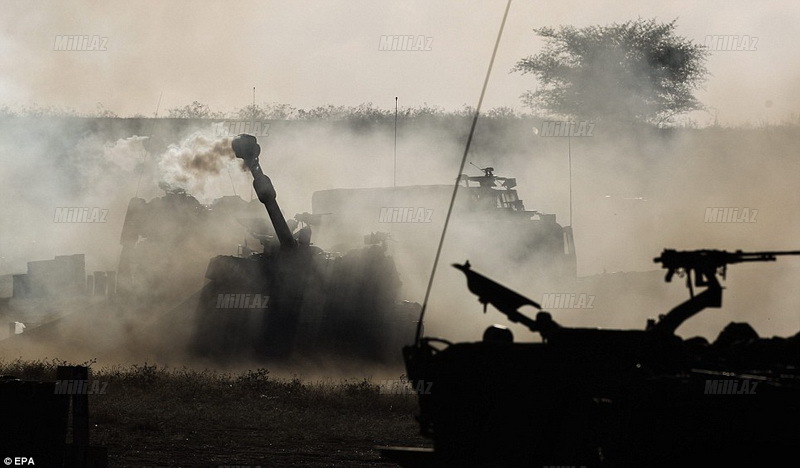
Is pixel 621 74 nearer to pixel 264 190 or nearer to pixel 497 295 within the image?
pixel 264 190

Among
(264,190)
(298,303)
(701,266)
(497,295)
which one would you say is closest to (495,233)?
(298,303)

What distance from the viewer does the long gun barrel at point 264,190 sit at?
1011 inches

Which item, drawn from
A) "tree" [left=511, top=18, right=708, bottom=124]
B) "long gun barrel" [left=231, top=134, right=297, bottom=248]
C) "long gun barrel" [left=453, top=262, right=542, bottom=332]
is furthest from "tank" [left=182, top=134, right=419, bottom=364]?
"tree" [left=511, top=18, right=708, bottom=124]

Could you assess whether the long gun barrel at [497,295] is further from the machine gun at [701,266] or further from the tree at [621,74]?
the tree at [621,74]

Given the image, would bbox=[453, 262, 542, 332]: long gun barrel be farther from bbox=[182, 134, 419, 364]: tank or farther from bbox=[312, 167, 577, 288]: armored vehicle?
bbox=[312, 167, 577, 288]: armored vehicle

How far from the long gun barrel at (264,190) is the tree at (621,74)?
1494 inches

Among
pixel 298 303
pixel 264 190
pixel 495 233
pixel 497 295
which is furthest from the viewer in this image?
pixel 495 233

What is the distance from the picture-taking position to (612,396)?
8500 mm

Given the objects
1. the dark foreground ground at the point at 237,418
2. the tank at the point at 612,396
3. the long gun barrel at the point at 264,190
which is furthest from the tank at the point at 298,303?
the tank at the point at 612,396

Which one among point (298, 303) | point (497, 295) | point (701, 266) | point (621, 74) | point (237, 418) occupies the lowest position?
point (237, 418)

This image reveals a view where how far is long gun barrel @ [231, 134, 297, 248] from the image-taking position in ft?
84.2

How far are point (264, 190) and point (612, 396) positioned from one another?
17752 millimetres

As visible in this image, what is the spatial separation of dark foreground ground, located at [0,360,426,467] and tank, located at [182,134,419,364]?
99cm

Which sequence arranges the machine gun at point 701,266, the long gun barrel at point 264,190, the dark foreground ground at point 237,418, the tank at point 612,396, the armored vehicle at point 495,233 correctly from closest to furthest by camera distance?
the tank at point 612,396 → the machine gun at point 701,266 → the dark foreground ground at point 237,418 → the long gun barrel at point 264,190 → the armored vehicle at point 495,233
